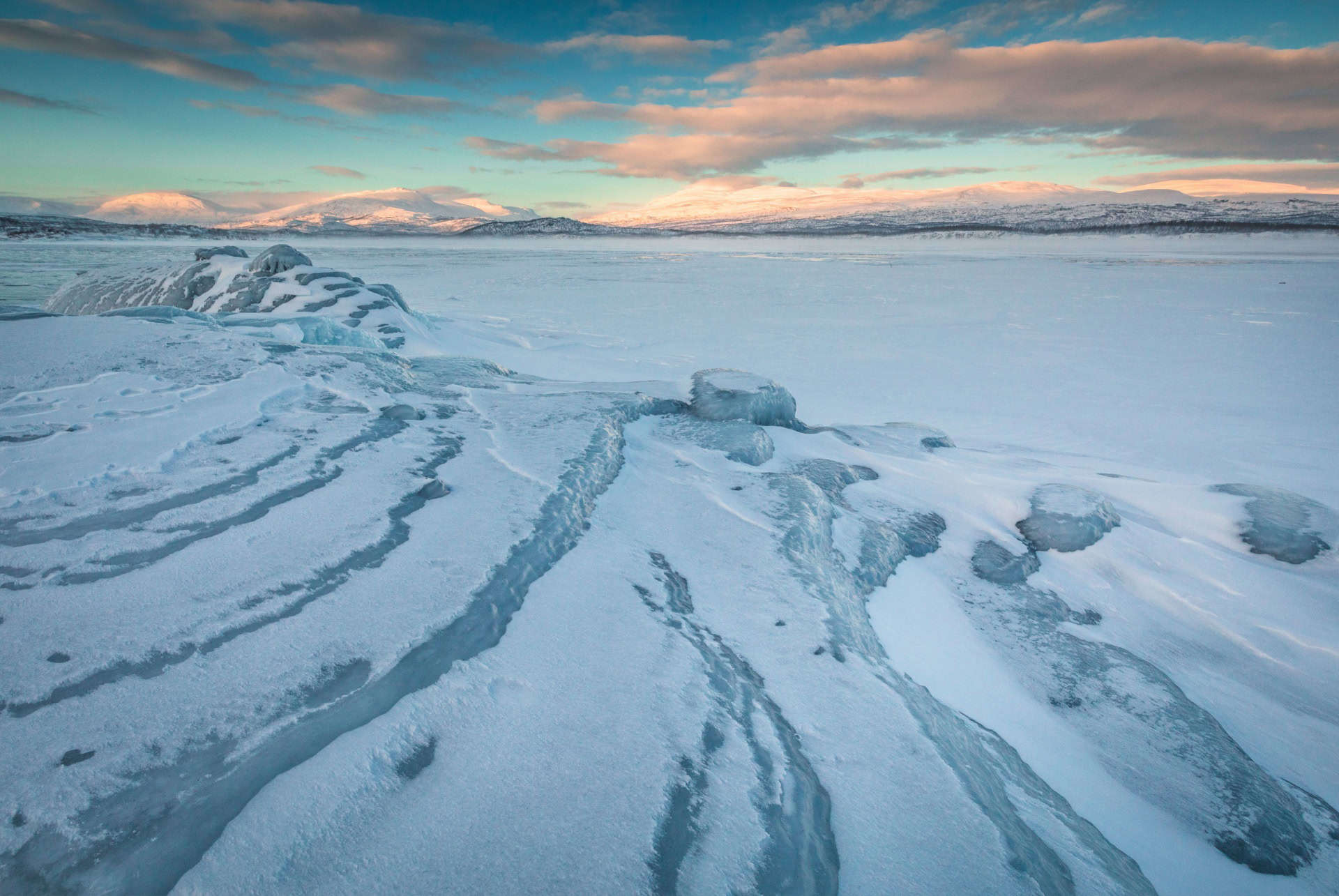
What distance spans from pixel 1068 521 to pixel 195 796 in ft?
10.6

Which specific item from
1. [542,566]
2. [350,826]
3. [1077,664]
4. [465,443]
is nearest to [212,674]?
[350,826]

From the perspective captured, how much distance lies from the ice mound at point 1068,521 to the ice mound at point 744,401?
1515mm

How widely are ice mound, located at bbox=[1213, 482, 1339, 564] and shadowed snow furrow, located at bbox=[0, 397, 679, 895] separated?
11.0ft

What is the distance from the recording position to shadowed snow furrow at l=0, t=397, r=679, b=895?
93 cm

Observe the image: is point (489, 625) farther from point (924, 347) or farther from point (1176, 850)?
point (924, 347)

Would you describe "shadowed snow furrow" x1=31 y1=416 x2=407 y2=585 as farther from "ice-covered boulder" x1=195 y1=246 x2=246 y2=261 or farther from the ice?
"ice-covered boulder" x1=195 y1=246 x2=246 y2=261

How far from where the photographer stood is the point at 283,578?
1630 mm

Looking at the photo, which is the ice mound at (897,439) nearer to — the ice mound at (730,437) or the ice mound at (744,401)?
the ice mound at (744,401)

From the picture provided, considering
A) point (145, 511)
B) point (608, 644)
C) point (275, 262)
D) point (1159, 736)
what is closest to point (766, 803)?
point (608, 644)

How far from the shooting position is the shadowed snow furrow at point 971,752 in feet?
4.15

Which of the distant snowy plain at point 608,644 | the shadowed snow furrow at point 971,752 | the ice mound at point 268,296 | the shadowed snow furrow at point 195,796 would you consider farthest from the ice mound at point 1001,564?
the ice mound at point 268,296

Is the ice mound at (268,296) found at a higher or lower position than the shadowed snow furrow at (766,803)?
higher

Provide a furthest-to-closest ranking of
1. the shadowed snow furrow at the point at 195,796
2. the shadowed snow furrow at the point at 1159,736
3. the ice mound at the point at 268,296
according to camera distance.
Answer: the ice mound at the point at 268,296
the shadowed snow furrow at the point at 1159,736
the shadowed snow furrow at the point at 195,796

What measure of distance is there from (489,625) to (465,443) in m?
1.35
